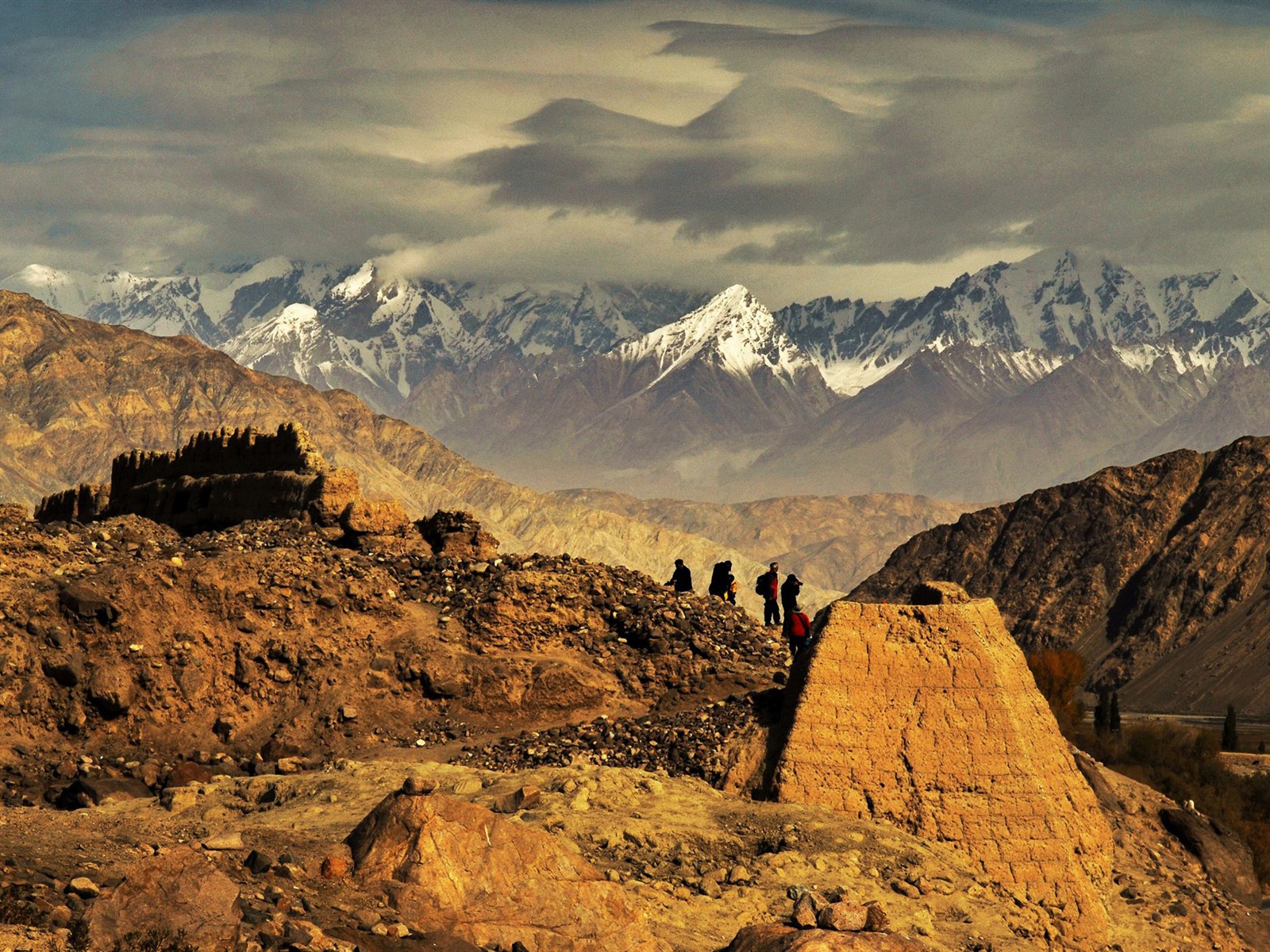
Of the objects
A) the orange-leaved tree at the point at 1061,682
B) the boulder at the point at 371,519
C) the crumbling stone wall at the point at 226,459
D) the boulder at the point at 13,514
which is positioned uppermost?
the crumbling stone wall at the point at 226,459

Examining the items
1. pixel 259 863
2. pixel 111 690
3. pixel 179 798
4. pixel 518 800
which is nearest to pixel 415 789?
pixel 259 863

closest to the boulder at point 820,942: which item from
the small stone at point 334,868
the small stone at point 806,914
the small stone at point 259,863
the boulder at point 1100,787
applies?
the small stone at point 806,914

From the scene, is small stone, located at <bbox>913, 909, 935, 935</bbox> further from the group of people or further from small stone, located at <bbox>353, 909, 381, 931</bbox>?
the group of people

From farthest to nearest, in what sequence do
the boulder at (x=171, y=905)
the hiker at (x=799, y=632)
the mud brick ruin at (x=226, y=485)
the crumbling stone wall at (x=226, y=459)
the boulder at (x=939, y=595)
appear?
the crumbling stone wall at (x=226, y=459) < the mud brick ruin at (x=226, y=485) < the hiker at (x=799, y=632) < the boulder at (x=939, y=595) < the boulder at (x=171, y=905)

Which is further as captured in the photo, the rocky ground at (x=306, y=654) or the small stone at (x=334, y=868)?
the rocky ground at (x=306, y=654)

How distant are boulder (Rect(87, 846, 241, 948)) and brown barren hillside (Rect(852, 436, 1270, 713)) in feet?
350

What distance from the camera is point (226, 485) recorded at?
36250 millimetres

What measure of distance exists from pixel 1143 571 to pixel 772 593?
116 m

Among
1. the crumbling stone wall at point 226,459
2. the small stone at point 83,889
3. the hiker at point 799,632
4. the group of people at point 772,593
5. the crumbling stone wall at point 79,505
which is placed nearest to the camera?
the small stone at point 83,889

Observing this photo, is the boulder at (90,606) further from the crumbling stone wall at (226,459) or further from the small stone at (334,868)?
the small stone at (334,868)

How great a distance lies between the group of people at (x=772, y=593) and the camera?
27.9 metres

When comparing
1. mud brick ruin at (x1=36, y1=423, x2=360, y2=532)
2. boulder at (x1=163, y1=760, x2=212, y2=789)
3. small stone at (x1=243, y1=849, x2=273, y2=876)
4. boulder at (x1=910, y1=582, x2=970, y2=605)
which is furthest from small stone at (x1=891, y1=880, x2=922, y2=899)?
mud brick ruin at (x1=36, y1=423, x2=360, y2=532)

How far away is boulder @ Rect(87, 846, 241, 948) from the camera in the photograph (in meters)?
12.5

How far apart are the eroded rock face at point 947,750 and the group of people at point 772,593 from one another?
18.3ft
